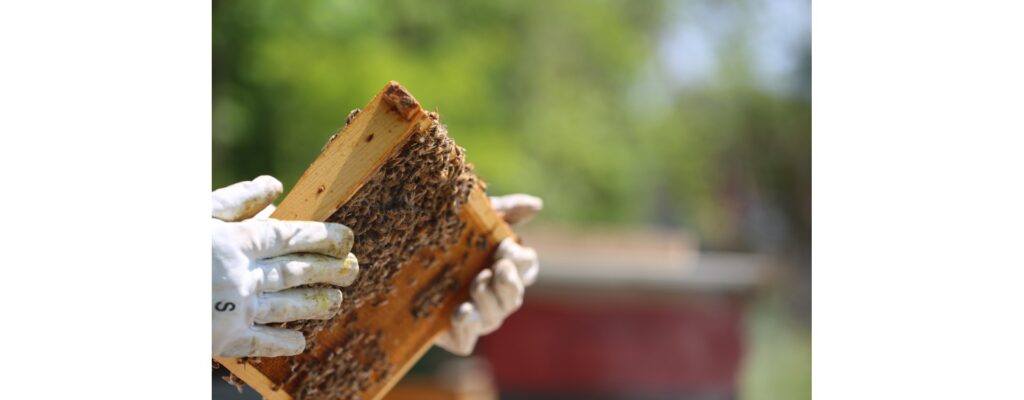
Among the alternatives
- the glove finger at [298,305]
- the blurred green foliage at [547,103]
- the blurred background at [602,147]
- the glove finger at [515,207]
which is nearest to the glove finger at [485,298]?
the glove finger at [515,207]

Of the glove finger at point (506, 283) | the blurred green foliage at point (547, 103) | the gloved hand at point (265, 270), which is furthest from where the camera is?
the blurred green foliage at point (547, 103)

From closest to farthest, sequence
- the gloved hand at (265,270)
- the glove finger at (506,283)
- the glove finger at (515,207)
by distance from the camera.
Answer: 1. the gloved hand at (265,270)
2. the glove finger at (506,283)
3. the glove finger at (515,207)

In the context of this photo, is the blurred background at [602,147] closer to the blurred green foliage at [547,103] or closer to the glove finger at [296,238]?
the blurred green foliage at [547,103]

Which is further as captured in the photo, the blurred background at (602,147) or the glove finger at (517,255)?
the blurred background at (602,147)

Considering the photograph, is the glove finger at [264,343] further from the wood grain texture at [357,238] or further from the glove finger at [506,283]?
the glove finger at [506,283]

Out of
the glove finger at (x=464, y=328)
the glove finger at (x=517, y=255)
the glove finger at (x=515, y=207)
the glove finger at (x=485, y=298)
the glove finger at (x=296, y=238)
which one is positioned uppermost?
the glove finger at (x=515, y=207)

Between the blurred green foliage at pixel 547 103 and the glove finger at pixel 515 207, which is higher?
the blurred green foliage at pixel 547 103

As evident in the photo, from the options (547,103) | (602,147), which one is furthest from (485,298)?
(602,147)
